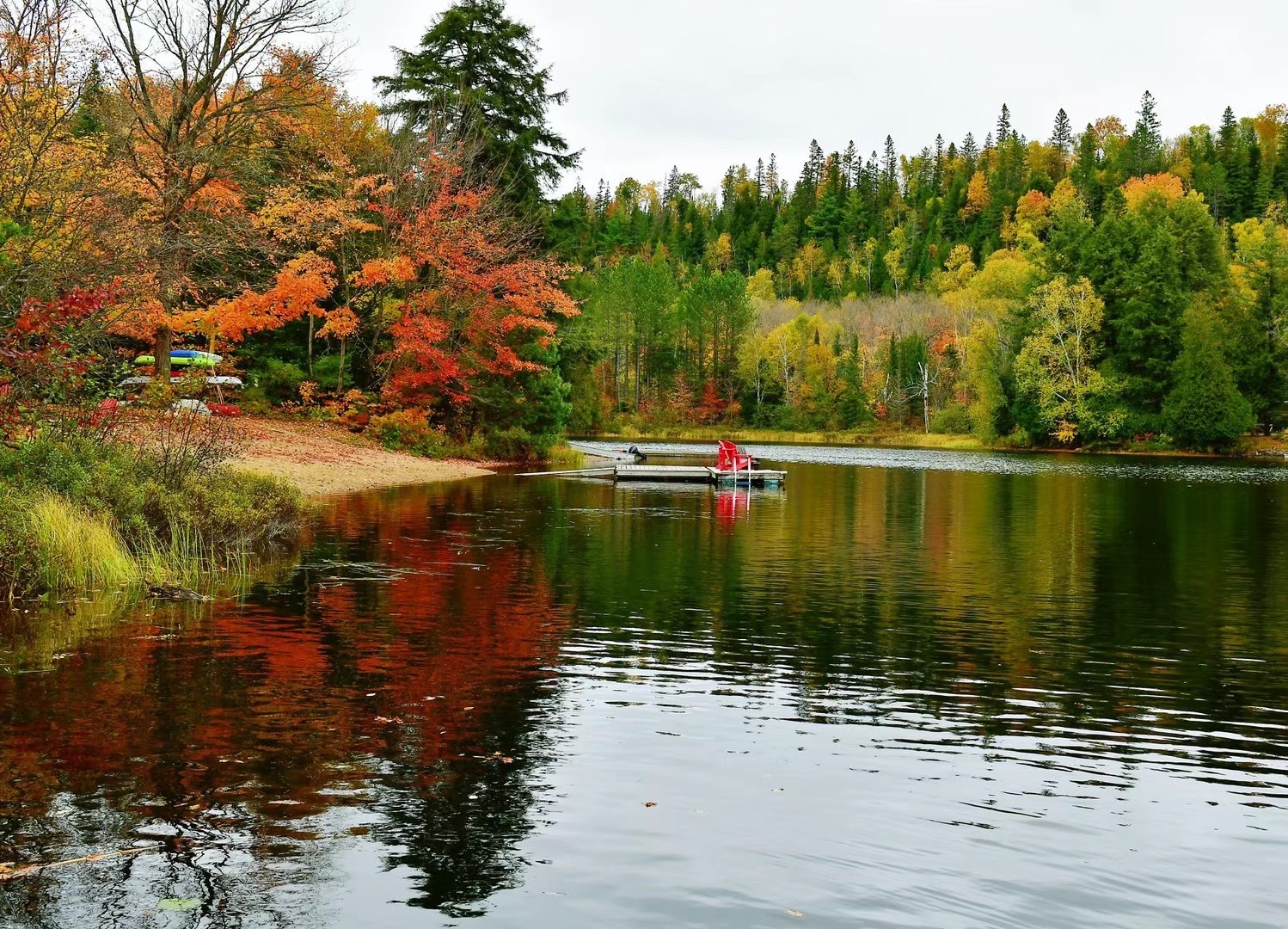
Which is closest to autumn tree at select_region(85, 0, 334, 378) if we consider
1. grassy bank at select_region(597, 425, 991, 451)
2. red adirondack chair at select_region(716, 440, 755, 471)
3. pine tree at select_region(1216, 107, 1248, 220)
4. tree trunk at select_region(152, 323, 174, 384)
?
tree trunk at select_region(152, 323, 174, 384)

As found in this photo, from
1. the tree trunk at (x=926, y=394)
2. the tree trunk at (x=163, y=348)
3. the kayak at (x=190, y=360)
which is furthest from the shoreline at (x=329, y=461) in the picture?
the tree trunk at (x=926, y=394)

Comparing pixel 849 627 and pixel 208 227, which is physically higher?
pixel 208 227

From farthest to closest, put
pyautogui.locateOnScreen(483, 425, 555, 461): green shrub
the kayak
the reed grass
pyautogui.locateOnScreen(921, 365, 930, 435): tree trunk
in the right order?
pyautogui.locateOnScreen(921, 365, 930, 435): tree trunk < the reed grass < pyautogui.locateOnScreen(483, 425, 555, 461): green shrub < the kayak

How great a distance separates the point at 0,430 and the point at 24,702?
7592mm

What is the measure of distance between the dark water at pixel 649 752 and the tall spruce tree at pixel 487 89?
33.5 metres

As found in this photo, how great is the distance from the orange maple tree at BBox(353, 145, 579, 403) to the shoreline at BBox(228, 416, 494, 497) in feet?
11.5

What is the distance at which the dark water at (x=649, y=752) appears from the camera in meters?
6.75

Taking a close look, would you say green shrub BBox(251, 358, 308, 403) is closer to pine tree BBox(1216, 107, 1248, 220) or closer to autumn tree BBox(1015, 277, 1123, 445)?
autumn tree BBox(1015, 277, 1123, 445)

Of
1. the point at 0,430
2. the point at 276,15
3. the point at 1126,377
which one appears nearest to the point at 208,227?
the point at 276,15

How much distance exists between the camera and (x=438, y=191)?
4528 cm

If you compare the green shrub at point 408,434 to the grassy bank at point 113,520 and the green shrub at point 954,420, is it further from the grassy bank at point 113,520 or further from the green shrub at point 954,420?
the green shrub at point 954,420

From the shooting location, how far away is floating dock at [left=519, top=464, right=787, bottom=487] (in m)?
44.9

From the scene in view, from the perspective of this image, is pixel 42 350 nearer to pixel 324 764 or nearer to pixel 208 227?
pixel 324 764

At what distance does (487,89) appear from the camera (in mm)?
51719
